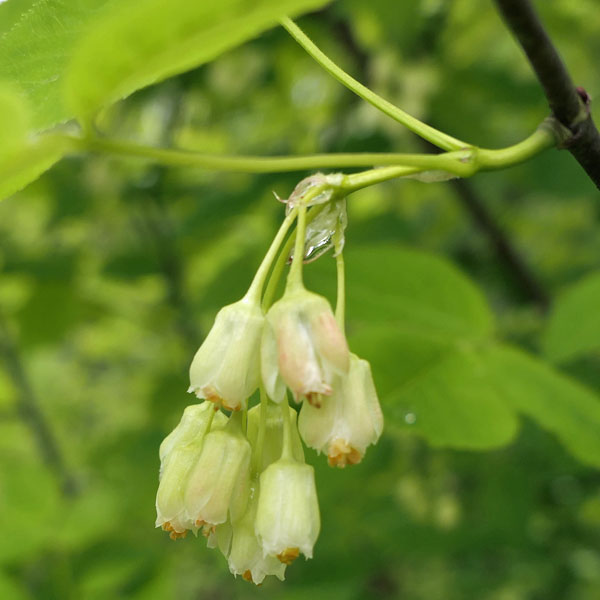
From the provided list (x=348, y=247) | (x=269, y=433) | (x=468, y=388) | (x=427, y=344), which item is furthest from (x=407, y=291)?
(x=269, y=433)

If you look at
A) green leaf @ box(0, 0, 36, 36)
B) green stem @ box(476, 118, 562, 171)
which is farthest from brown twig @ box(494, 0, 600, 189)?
green leaf @ box(0, 0, 36, 36)

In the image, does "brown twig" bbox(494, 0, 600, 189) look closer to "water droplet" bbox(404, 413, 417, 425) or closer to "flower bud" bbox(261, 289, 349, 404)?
"flower bud" bbox(261, 289, 349, 404)

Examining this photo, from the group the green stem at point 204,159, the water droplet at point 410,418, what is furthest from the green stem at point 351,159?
the water droplet at point 410,418

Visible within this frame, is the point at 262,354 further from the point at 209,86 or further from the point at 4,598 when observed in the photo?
the point at 209,86

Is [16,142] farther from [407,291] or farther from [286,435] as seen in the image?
[407,291]

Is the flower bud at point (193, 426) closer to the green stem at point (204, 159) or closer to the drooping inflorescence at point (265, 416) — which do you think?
the drooping inflorescence at point (265, 416)

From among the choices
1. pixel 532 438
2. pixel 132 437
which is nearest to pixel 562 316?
Answer: pixel 532 438
